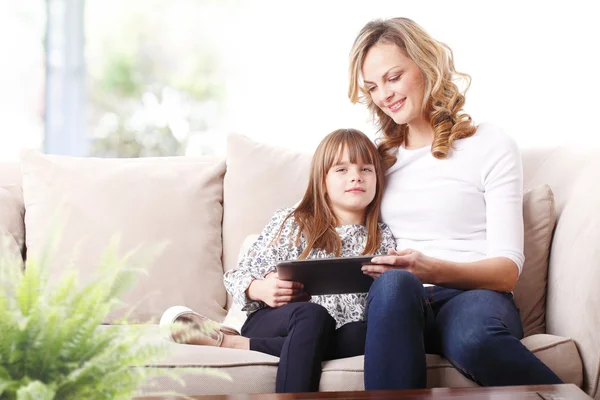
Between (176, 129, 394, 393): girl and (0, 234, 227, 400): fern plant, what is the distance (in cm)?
84

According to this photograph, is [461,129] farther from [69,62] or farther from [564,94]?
[69,62]

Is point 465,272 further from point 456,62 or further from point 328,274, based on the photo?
point 456,62

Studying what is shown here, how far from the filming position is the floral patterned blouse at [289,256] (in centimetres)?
190

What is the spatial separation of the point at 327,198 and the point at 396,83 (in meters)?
0.38

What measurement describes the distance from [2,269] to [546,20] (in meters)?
3.19

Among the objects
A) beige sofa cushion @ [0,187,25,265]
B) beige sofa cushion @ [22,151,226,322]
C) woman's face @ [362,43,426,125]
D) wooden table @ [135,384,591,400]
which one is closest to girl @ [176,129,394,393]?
woman's face @ [362,43,426,125]

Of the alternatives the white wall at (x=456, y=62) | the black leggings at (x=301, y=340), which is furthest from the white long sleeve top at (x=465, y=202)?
the white wall at (x=456, y=62)

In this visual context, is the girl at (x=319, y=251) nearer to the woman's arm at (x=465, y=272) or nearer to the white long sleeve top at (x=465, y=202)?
the white long sleeve top at (x=465, y=202)

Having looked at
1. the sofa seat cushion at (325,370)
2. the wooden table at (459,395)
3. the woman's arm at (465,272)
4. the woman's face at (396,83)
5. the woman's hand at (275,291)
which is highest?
the woman's face at (396,83)

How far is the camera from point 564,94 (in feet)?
11.0

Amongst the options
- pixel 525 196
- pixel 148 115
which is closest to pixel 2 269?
pixel 525 196

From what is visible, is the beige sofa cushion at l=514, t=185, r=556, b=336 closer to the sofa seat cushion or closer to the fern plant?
the sofa seat cushion

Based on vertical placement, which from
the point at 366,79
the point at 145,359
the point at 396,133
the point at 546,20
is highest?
the point at 546,20

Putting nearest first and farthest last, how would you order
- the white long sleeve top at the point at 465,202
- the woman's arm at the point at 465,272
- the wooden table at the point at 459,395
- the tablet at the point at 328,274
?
the wooden table at the point at 459,395, the tablet at the point at 328,274, the woman's arm at the point at 465,272, the white long sleeve top at the point at 465,202
